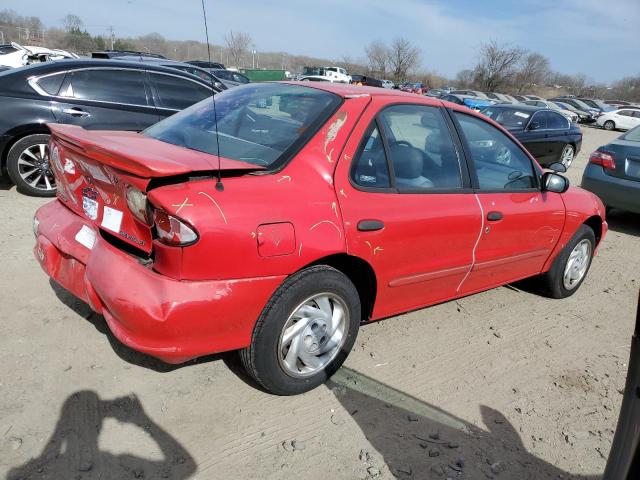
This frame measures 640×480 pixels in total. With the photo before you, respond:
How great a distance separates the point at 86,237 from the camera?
2605 mm

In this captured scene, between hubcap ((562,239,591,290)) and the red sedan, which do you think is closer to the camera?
the red sedan

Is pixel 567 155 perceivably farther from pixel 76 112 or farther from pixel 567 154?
pixel 76 112

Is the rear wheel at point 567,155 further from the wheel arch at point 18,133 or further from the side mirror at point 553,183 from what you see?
the wheel arch at point 18,133

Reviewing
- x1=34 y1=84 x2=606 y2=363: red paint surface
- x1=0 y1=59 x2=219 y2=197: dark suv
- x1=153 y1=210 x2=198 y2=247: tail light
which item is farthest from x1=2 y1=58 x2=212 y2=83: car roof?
x1=153 y1=210 x2=198 y2=247: tail light

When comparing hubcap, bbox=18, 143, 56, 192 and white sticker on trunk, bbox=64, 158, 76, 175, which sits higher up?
white sticker on trunk, bbox=64, 158, 76, 175

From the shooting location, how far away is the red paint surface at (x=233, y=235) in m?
2.18

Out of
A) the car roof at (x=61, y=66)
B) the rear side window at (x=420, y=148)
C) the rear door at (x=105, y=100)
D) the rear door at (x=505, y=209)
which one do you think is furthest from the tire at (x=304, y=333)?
the car roof at (x=61, y=66)

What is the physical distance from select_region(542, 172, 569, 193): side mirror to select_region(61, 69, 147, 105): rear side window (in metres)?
4.90

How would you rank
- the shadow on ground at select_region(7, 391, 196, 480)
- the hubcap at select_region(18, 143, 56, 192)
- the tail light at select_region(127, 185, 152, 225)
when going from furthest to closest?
1. the hubcap at select_region(18, 143, 56, 192)
2. the tail light at select_region(127, 185, 152, 225)
3. the shadow on ground at select_region(7, 391, 196, 480)

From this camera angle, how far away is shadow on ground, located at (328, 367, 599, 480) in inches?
93.1

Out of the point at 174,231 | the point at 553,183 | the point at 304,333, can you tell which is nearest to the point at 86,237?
the point at 174,231

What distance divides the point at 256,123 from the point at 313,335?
4.22 ft

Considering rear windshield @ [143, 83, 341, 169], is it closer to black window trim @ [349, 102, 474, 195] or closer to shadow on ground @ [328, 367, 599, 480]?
black window trim @ [349, 102, 474, 195]

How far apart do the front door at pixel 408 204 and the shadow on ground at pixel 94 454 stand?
1.30 metres
